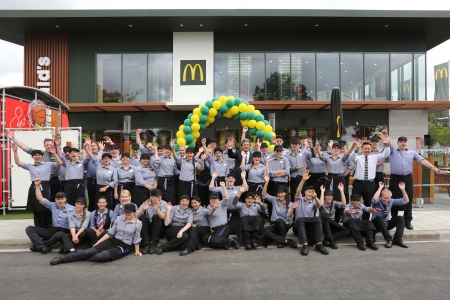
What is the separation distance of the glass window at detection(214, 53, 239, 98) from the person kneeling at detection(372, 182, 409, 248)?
12.2 metres

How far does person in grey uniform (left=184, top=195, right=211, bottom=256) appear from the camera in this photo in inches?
266

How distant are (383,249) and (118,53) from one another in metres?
16.9

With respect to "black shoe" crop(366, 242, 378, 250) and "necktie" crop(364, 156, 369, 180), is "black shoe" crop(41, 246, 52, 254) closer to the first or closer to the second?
"black shoe" crop(366, 242, 378, 250)

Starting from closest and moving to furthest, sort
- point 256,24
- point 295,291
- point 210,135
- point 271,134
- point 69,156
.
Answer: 1. point 295,291
2. point 69,156
3. point 271,134
4. point 256,24
5. point 210,135

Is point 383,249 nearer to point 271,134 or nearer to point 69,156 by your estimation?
Answer: point 271,134

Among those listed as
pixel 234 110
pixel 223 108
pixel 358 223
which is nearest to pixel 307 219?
pixel 358 223

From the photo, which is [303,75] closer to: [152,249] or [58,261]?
[152,249]

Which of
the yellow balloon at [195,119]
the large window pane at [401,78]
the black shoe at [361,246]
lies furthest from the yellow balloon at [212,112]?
the large window pane at [401,78]

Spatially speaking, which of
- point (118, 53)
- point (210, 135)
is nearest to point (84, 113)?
point (118, 53)

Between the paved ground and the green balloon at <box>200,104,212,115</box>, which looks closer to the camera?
the paved ground

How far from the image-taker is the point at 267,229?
705cm

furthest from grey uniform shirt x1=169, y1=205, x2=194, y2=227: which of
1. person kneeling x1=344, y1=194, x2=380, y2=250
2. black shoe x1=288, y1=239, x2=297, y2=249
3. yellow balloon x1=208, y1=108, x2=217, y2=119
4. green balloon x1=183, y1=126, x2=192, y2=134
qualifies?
yellow balloon x1=208, y1=108, x2=217, y2=119

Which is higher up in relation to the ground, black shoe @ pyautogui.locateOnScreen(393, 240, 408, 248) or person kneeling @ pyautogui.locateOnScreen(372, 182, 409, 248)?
person kneeling @ pyautogui.locateOnScreen(372, 182, 409, 248)

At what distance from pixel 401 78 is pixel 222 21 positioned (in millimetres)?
10472
